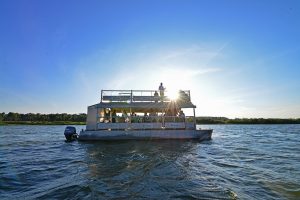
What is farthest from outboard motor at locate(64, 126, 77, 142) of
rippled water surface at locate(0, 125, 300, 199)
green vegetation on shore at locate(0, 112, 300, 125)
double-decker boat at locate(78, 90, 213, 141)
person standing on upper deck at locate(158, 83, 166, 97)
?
green vegetation on shore at locate(0, 112, 300, 125)

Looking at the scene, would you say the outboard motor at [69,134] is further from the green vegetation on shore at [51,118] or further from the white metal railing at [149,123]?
the green vegetation on shore at [51,118]

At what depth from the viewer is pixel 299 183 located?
7.98 meters

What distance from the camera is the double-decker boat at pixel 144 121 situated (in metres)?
21.6

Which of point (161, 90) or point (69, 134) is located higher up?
point (161, 90)

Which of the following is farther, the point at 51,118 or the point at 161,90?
the point at 51,118

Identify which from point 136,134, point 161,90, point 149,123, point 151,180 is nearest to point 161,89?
point 161,90

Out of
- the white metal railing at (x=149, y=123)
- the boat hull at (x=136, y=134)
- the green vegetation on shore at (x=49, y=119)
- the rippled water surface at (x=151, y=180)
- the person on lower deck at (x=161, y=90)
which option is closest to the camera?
the rippled water surface at (x=151, y=180)

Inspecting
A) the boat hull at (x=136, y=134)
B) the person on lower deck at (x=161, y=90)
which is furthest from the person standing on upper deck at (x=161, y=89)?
the boat hull at (x=136, y=134)

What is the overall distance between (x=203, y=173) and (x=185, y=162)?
8.04 ft

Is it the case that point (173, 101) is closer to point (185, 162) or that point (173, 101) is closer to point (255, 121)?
point (185, 162)

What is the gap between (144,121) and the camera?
75.3 feet

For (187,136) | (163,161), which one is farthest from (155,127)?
(163,161)

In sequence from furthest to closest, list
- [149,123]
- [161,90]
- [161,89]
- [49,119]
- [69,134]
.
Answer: [49,119]
[69,134]
[161,89]
[161,90]
[149,123]

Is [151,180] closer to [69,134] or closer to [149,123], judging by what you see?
[149,123]
